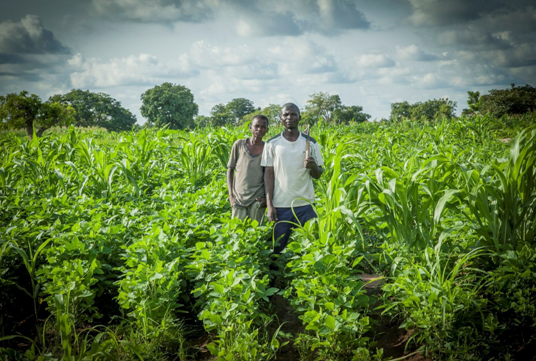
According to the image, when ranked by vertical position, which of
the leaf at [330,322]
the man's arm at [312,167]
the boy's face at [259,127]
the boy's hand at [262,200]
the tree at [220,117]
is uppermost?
the tree at [220,117]

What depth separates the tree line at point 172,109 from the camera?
1942 cm

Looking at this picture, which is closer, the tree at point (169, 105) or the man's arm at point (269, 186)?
the man's arm at point (269, 186)

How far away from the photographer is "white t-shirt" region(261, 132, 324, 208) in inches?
129

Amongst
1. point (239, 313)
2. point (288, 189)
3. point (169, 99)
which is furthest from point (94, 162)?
point (169, 99)

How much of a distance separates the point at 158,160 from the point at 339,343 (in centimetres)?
486

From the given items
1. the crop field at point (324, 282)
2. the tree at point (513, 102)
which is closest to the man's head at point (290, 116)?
the crop field at point (324, 282)

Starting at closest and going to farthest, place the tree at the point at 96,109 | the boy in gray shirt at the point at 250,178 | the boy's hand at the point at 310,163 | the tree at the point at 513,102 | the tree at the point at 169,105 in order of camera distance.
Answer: the boy's hand at the point at 310,163
the boy in gray shirt at the point at 250,178
the tree at the point at 513,102
the tree at the point at 169,105
the tree at the point at 96,109

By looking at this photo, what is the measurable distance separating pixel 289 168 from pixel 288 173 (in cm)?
5

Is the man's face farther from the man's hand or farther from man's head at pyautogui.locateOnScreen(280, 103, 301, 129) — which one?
the man's hand

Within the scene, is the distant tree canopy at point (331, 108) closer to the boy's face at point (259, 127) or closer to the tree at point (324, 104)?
the tree at point (324, 104)

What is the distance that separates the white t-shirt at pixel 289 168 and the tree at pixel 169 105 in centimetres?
4791

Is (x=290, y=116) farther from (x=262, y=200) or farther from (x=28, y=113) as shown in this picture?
(x=28, y=113)

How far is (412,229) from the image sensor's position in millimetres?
2717

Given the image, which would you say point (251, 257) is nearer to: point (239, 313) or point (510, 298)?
point (239, 313)
